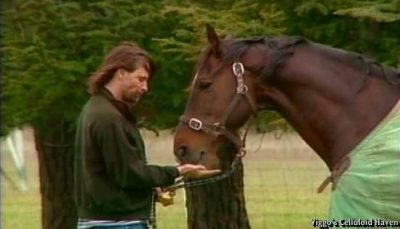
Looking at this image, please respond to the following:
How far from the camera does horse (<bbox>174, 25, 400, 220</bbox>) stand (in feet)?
18.5

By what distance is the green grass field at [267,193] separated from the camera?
14133mm

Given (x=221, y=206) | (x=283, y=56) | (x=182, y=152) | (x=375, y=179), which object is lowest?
(x=221, y=206)

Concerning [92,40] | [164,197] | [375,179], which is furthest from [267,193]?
[375,179]

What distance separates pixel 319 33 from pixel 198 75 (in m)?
2.94

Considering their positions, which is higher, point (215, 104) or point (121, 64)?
point (121, 64)

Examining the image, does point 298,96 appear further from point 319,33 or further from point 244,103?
point 319,33

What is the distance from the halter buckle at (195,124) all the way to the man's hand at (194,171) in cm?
19

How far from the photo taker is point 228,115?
19.2ft

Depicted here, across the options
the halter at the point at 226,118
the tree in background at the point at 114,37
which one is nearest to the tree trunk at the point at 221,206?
the tree in background at the point at 114,37

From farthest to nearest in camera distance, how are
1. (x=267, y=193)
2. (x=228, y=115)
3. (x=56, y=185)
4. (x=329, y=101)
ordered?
(x=267, y=193) → (x=56, y=185) → (x=228, y=115) → (x=329, y=101)

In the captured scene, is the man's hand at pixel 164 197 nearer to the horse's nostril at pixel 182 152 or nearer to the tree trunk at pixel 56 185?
the horse's nostril at pixel 182 152

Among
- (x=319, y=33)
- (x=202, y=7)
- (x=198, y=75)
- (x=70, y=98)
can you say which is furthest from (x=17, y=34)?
(x=198, y=75)

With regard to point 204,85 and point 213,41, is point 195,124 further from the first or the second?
point 213,41

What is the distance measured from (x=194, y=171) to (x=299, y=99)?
0.63m
